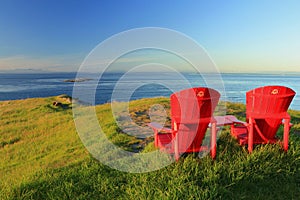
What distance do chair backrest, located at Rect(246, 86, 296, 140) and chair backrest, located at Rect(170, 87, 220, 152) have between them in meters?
0.95

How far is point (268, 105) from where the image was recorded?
13.6 ft

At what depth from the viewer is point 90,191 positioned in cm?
341

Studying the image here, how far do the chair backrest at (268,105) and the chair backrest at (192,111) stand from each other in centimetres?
95

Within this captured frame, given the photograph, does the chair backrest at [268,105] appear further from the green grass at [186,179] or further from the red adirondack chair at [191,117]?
the red adirondack chair at [191,117]

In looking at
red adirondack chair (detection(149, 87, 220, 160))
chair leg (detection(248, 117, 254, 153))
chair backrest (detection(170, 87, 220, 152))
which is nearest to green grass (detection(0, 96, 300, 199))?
chair leg (detection(248, 117, 254, 153))

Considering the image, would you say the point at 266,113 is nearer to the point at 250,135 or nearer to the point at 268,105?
the point at 268,105

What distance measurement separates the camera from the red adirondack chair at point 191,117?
3609 millimetres

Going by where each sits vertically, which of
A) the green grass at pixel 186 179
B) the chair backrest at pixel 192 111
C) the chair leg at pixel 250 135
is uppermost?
the chair backrest at pixel 192 111

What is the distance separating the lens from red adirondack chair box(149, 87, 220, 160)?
3.61 meters

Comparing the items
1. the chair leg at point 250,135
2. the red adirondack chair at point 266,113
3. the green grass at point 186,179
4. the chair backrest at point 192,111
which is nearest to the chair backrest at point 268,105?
the red adirondack chair at point 266,113

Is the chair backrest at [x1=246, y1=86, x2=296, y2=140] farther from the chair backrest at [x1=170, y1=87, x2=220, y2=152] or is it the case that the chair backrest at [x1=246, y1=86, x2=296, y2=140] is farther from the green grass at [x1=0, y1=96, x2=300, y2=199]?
the chair backrest at [x1=170, y1=87, x2=220, y2=152]

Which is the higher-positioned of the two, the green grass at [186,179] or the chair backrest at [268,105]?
the chair backrest at [268,105]

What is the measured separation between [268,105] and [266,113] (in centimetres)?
17

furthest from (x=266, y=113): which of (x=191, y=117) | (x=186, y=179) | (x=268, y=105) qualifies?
(x=186, y=179)
